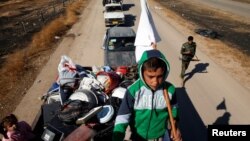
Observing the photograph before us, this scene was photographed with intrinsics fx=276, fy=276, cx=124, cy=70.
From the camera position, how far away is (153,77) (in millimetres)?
3385

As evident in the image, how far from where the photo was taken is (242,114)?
953 centimetres

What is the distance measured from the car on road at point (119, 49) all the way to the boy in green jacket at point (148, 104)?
7.69 metres

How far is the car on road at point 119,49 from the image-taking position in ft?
38.4

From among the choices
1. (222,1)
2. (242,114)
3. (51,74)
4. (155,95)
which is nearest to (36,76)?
(51,74)

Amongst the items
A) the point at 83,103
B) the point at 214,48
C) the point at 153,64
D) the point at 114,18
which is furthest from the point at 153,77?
the point at 114,18

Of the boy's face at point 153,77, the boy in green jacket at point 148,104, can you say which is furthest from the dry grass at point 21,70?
the boy's face at point 153,77

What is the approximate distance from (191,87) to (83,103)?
6.67m

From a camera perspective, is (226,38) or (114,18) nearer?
(226,38)

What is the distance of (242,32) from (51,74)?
58.2 feet

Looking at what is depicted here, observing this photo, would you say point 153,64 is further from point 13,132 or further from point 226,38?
point 226,38

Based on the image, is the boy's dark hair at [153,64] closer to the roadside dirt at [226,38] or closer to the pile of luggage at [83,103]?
the pile of luggage at [83,103]

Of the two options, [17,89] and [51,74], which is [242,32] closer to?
[51,74]

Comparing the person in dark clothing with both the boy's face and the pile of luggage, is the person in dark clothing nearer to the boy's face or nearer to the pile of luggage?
the pile of luggage

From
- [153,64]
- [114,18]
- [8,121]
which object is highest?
[153,64]
